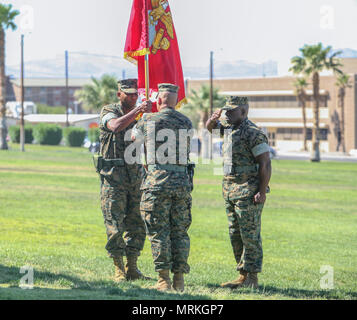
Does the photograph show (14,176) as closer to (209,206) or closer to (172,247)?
(209,206)

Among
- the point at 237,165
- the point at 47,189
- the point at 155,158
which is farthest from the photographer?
the point at 47,189

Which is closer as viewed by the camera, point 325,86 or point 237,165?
point 237,165

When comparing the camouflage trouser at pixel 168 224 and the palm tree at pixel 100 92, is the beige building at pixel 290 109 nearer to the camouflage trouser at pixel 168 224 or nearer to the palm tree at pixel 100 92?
the palm tree at pixel 100 92

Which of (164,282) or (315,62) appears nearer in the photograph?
(164,282)

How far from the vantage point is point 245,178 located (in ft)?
26.7

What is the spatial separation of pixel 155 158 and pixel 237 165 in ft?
3.51

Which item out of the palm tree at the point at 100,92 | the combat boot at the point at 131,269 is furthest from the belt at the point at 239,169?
the palm tree at the point at 100,92

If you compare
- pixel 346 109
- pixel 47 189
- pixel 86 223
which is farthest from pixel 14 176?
pixel 346 109

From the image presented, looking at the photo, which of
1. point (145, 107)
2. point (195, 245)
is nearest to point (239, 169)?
point (145, 107)

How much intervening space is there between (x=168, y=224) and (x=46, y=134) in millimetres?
68587

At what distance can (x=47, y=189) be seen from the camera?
24.6 metres

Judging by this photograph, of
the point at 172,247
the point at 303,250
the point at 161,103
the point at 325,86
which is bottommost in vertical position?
the point at 303,250

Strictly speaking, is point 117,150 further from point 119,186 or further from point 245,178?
point 245,178
